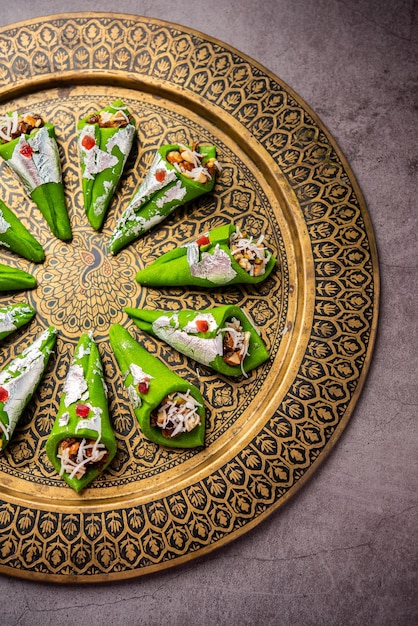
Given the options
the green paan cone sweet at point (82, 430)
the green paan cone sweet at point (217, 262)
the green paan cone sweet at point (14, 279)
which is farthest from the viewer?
the green paan cone sweet at point (14, 279)

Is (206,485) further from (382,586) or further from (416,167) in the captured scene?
(416,167)

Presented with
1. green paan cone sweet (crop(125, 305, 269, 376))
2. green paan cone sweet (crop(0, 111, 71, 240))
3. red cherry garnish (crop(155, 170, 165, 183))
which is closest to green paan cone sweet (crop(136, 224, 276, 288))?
green paan cone sweet (crop(125, 305, 269, 376))

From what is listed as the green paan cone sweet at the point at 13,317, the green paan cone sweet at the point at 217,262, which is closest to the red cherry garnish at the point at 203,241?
the green paan cone sweet at the point at 217,262

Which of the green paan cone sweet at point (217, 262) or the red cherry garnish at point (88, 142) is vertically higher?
the red cherry garnish at point (88, 142)

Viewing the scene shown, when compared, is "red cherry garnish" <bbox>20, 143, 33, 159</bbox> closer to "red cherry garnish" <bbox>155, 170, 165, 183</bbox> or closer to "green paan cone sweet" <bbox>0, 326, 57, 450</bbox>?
"red cherry garnish" <bbox>155, 170, 165, 183</bbox>

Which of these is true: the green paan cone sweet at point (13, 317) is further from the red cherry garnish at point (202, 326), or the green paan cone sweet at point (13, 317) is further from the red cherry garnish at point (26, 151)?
the red cherry garnish at point (202, 326)

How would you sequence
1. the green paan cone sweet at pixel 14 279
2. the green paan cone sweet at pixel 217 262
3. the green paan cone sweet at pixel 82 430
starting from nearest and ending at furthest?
the green paan cone sweet at pixel 82 430
the green paan cone sweet at pixel 217 262
the green paan cone sweet at pixel 14 279

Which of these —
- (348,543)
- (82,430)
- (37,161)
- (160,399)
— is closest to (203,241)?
(160,399)
